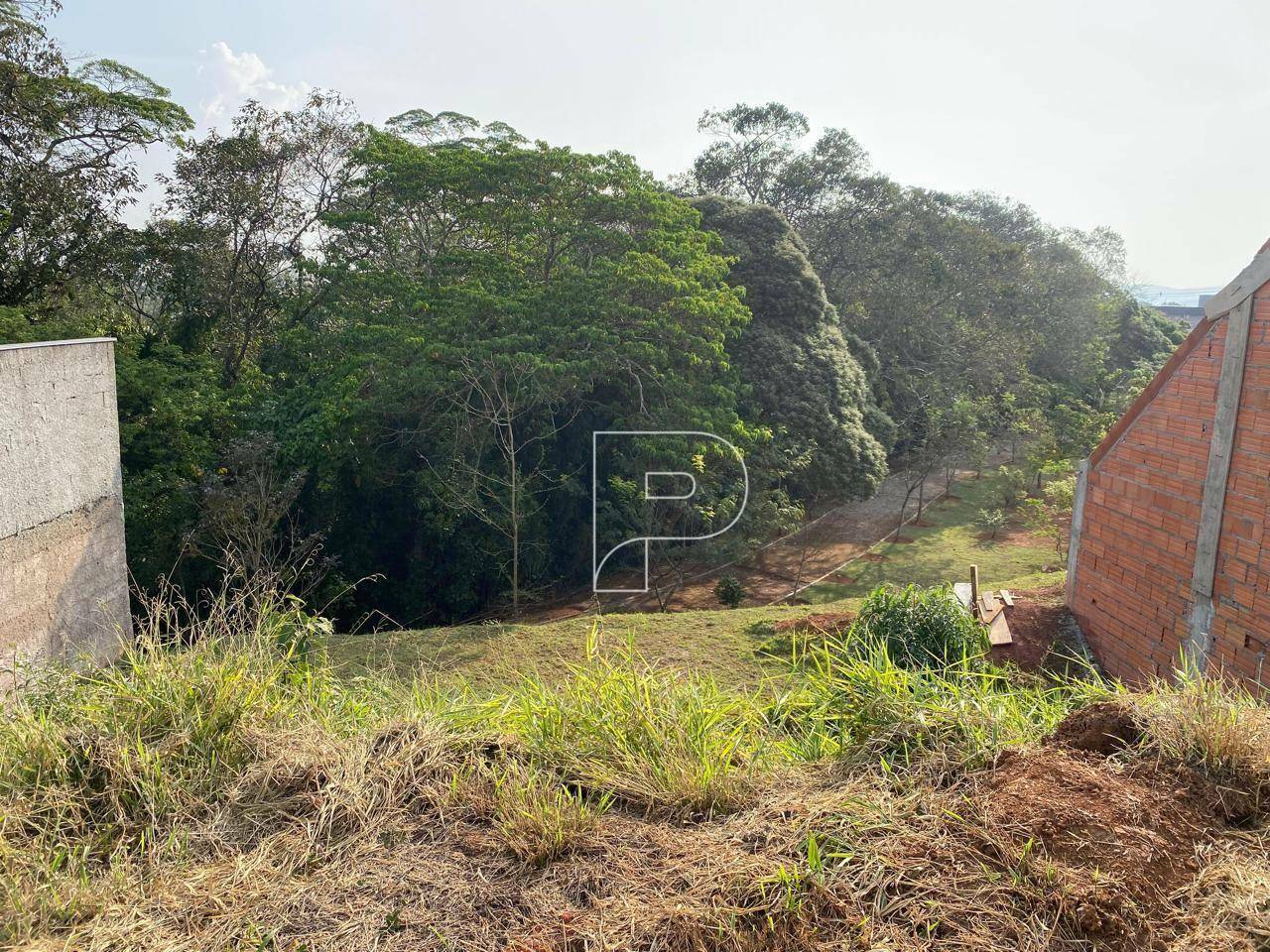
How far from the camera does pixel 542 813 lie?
7.98ft

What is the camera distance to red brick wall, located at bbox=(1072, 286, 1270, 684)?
17.4 ft

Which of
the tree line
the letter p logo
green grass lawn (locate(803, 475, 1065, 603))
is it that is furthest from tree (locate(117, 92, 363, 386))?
green grass lawn (locate(803, 475, 1065, 603))

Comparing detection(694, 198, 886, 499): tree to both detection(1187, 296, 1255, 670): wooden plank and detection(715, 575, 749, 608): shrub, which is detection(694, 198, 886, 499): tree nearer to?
detection(715, 575, 749, 608): shrub

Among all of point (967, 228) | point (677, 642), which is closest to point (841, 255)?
point (967, 228)

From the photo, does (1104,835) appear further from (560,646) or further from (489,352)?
(489,352)

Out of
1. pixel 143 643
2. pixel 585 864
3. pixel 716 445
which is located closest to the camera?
pixel 585 864

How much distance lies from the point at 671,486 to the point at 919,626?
509cm

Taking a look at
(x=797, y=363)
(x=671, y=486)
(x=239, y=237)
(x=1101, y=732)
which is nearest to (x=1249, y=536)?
(x=1101, y=732)

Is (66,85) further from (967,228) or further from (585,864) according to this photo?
(967,228)

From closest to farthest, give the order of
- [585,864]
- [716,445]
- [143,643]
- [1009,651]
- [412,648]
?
[585,864], [143,643], [1009,651], [412,648], [716,445]

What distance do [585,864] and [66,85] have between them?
43.1ft

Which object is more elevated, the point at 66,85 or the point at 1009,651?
the point at 66,85

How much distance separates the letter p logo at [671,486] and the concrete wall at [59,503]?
617 centimetres

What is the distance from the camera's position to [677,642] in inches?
308
